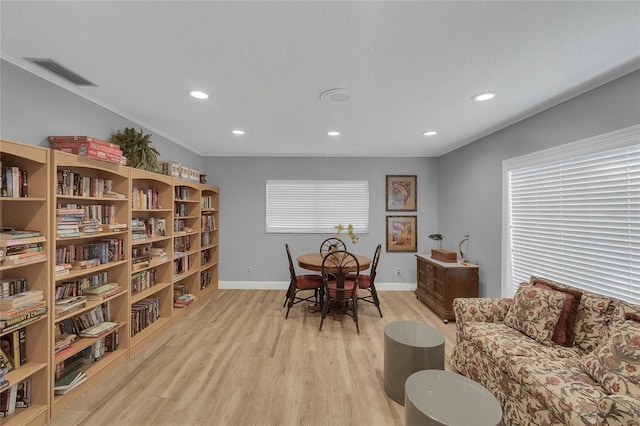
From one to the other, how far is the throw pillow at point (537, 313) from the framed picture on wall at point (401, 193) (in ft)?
8.85

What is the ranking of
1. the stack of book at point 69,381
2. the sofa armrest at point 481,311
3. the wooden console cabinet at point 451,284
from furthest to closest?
the wooden console cabinet at point 451,284
the sofa armrest at point 481,311
the stack of book at point 69,381

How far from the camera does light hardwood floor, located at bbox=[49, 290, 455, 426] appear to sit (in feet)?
6.02

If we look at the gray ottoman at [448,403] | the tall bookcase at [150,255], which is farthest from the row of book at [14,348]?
the gray ottoman at [448,403]

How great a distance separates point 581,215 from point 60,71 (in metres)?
4.40

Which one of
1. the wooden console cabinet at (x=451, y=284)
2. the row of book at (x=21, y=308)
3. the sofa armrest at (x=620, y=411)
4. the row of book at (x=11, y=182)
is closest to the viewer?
the sofa armrest at (x=620, y=411)

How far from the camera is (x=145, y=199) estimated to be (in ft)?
9.57

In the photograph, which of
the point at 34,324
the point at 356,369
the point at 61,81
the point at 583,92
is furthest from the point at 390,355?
the point at 61,81

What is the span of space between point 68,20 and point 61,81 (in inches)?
39.4

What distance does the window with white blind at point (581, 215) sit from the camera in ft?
6.23

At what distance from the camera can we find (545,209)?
2.60 metres

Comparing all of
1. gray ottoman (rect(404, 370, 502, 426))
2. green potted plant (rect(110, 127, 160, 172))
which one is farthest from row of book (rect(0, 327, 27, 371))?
gray ottoman (rect(404, 370, 502, 426))

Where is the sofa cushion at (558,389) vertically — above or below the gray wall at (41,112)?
below

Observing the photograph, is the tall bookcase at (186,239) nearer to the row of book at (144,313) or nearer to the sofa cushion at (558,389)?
the row of book at (144,313)

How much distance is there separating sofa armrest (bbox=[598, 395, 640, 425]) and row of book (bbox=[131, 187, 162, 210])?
3685 millimetres
